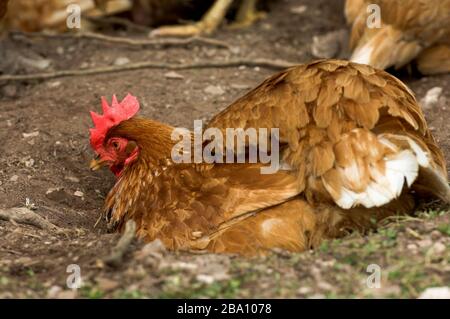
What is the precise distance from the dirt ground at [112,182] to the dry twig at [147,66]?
0.04 m

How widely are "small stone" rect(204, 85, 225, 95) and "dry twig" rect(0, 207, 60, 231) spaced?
1.89 meters

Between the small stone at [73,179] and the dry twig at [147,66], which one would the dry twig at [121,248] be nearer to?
the small stone at [73,179]

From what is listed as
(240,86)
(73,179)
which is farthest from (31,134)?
(240,86)

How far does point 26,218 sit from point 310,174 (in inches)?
55.0

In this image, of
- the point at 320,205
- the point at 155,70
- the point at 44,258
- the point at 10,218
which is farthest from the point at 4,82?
the point at 320,205

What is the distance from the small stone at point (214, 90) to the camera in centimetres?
560

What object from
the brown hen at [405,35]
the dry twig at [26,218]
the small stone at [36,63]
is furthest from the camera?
the small stone at [36,63]

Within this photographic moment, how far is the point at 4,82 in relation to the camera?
581 centimetres

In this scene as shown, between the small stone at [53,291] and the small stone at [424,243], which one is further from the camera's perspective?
the small stone at [424,243]

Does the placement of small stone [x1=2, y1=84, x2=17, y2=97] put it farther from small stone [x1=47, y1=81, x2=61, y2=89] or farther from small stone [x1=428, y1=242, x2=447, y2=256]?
small stone [x1=428, y1=242, x2=447, y2=256]

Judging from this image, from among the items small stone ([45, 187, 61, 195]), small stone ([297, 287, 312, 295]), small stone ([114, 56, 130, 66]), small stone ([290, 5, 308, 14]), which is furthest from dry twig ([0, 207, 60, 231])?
small stone ([290, 5, 308, 14])

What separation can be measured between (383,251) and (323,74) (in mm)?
843

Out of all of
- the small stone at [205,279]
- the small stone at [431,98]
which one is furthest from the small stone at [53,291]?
the small stone at [431,98]

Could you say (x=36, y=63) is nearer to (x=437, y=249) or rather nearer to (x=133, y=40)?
(x=133, y=40)
